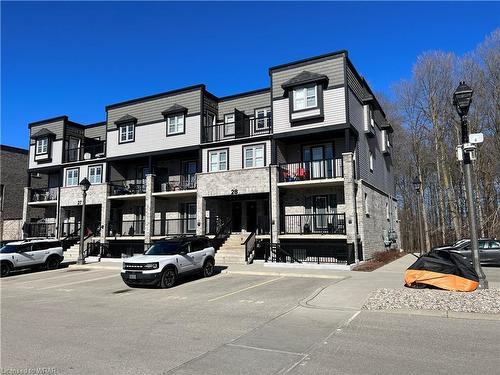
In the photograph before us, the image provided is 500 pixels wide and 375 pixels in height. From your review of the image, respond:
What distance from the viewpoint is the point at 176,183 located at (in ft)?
92.9

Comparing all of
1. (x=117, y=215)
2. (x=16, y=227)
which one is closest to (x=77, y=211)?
(x=117, y=215)

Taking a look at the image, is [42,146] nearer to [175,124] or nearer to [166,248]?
[175,124]

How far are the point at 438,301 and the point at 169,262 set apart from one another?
8.78 metres

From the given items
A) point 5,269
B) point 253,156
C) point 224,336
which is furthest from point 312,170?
point 5,269

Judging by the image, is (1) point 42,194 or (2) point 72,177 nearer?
(2) point 72,177

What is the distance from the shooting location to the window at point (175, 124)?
27062mm

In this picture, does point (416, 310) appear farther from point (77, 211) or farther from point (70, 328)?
point (77, 211)

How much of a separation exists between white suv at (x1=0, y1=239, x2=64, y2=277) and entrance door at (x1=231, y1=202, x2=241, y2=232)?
10.4 meters

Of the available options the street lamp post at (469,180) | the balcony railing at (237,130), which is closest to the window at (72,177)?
the balcony railing at (237,130)

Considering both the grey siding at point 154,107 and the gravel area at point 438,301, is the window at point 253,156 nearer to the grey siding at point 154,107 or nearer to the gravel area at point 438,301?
the grey siding at point 154,107

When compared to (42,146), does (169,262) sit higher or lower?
lower

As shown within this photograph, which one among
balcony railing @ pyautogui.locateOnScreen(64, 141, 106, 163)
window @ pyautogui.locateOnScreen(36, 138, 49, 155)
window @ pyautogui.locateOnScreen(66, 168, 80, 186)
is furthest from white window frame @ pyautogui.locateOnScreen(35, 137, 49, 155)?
window @ pyautogui.locateOnScreen(66, 168, 80, 186)

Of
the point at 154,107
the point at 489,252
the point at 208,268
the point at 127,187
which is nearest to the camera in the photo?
the point at 208,268

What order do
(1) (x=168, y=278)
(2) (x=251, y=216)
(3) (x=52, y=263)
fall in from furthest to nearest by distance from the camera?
(2) (x=251, y=216) < (3) (x=52, y=263) < (1) (x=168, y=278)
